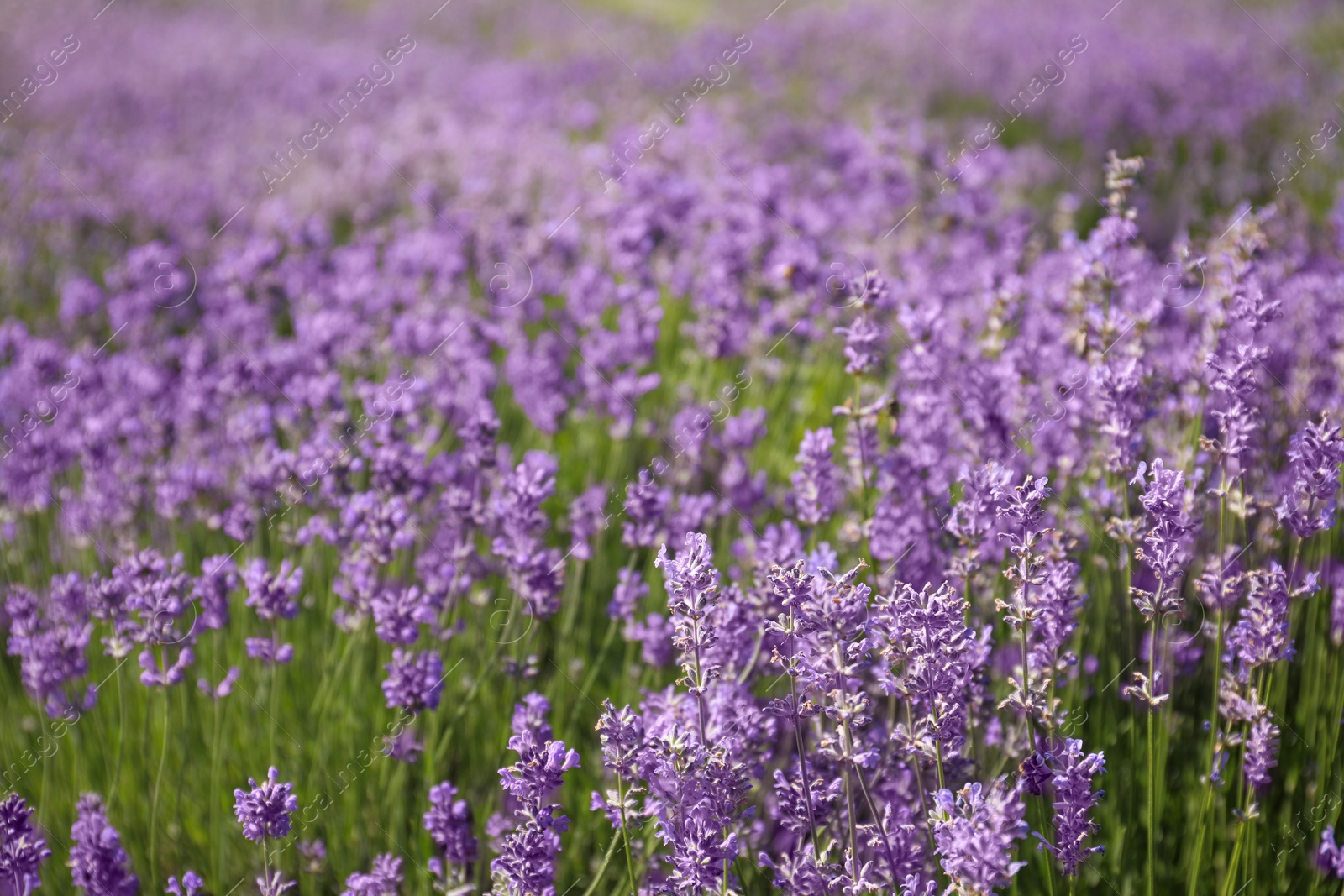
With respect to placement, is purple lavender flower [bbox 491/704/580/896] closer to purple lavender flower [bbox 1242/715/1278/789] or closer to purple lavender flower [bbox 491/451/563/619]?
purple lavender flower [bbox 491/451/563/619]

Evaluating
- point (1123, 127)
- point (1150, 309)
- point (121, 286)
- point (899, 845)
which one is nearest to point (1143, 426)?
point (1150, 309)

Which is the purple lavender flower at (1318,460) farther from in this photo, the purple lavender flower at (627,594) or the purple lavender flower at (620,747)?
the purple lavender flower at (627,594)

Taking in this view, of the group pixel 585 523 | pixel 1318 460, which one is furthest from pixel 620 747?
pixel 1318 460

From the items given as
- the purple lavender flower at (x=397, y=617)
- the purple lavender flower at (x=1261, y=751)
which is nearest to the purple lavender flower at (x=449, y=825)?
the purple lavender flower at (x=397, y=617)

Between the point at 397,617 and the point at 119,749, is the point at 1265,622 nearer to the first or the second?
the point at 397,617

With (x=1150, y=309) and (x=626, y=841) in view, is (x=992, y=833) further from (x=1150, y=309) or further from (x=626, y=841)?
(x=1150, y=309)
